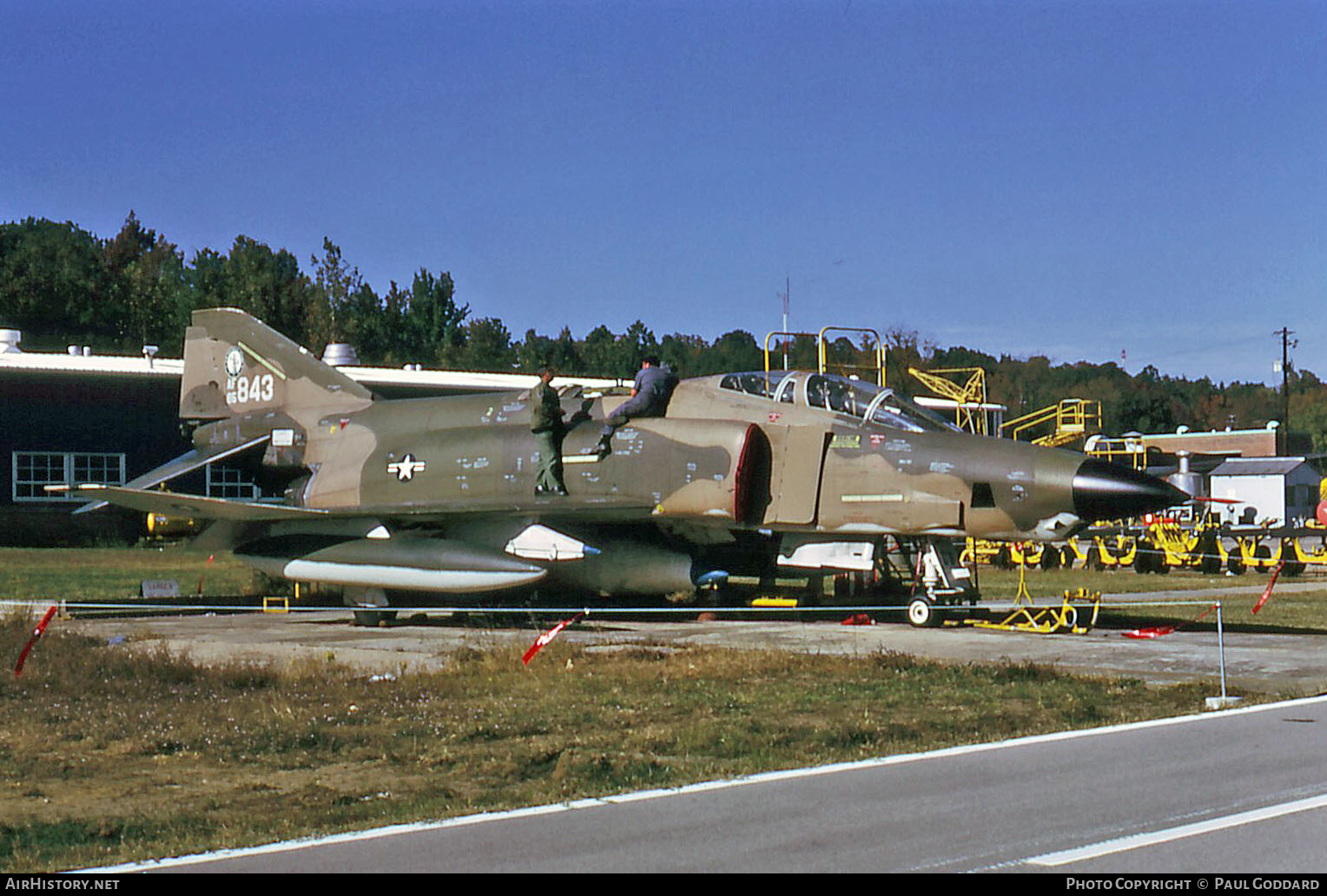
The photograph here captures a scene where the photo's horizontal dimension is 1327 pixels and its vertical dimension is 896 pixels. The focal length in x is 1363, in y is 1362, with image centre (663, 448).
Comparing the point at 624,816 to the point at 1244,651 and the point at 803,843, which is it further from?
the point at 1244,651

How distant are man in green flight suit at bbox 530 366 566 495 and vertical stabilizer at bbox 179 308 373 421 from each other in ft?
14.4

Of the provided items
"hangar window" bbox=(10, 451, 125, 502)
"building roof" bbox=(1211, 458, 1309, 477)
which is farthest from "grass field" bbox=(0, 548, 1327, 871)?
"building roof" bbox=(1211, 458, 1309, 477)

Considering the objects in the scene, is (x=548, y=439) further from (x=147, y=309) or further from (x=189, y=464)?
(x=147, y=309)

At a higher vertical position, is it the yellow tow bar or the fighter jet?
the fighter jet

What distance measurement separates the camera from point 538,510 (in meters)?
17.4

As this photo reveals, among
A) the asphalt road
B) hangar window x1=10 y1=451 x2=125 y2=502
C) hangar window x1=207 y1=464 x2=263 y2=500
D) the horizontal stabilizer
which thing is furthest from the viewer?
hangar window x1=207 y1=464 x2=263 y2=500

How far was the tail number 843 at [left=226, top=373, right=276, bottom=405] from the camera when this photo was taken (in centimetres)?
2214

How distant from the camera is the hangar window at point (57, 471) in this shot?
116 feet

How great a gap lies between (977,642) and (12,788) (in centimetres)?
984

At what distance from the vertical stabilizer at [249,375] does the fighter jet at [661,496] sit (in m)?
1.82

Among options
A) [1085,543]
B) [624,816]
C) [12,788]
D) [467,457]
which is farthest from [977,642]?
[1085,543]

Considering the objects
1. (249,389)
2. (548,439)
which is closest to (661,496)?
(548,439)

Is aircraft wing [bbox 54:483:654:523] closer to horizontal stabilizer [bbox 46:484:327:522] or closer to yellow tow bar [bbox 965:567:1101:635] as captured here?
horizontal stabilizer [bbox 46:484:327:522]

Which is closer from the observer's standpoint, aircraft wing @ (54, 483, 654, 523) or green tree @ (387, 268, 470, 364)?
aircraft wing @ (54, 483, 654, 523)
